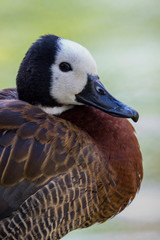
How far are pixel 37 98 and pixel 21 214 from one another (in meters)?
0.43

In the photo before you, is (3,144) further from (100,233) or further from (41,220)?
(100,233)

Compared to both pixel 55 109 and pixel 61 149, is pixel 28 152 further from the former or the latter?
pixel 55 109

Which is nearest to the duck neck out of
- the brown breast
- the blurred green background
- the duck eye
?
the brown breast

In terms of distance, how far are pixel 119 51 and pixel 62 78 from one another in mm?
2730

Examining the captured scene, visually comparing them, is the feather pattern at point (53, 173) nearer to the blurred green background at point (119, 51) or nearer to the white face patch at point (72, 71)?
the white face patch at point (72, 71)

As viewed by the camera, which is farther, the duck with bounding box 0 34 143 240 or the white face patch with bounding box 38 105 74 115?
the white face patch with bounding box 38 105 74 115

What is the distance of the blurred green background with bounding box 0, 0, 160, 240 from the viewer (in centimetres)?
327

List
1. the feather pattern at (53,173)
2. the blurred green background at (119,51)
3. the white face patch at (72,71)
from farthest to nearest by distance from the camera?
1. the blurred green background at (119,51)
2. the white face patch at (72,71)
3. the feather pattern at (53,173)

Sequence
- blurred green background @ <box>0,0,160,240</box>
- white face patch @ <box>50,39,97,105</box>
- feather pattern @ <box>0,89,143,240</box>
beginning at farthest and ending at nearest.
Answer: blurred green background @ <box>0,0,160,240</box> < white face patch @ <box>50,39,97,105</box> < feather pattern @ <box>0,89,143,240</box>

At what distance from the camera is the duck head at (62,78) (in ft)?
7.64

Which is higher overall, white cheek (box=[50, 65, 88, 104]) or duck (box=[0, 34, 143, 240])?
white cheek (box=[50, 65, 88, 104])

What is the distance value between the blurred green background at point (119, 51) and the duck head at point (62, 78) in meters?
0.94

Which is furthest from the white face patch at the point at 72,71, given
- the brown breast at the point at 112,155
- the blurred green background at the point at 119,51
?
the blurred green background at the point at 119,51

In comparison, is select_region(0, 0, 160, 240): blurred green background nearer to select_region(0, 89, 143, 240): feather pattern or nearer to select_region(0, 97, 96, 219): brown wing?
select_region(0, 89, 143, 240): feather pattern
